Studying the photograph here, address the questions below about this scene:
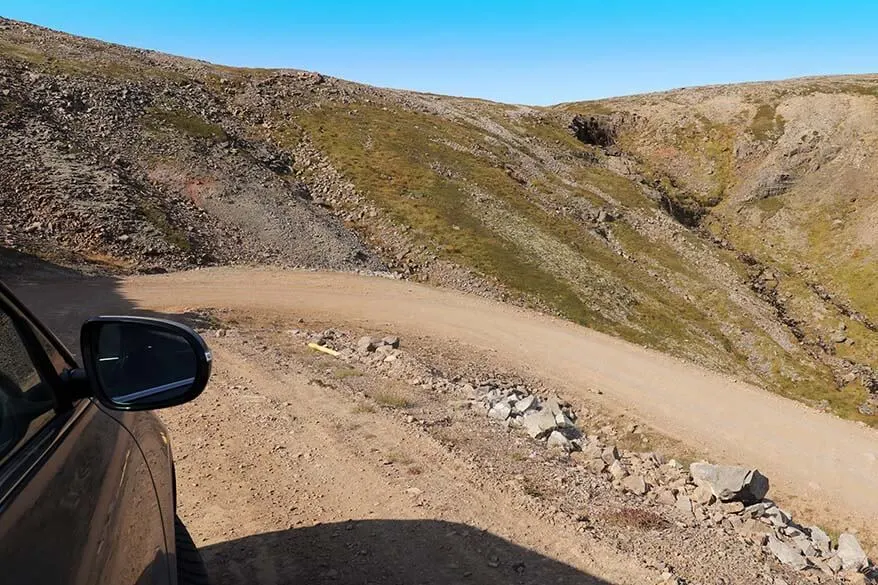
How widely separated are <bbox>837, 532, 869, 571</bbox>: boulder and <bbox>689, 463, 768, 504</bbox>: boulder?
4.79ft

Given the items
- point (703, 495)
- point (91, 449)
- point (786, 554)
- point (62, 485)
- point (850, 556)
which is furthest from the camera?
point (703, 495)

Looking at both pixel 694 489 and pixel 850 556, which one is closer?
pixel 850 556

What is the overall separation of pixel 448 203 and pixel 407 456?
39924mm

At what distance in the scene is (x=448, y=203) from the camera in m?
48.9

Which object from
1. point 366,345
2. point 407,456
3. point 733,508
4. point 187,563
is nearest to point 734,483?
point 733,508

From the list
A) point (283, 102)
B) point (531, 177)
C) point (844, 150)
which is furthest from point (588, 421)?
point (844, 150)

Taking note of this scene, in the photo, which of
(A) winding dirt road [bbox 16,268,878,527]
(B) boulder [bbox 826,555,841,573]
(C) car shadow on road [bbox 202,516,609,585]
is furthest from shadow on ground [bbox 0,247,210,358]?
(B) boulder [bbox 826,555,841,573]

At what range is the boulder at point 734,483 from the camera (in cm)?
1118

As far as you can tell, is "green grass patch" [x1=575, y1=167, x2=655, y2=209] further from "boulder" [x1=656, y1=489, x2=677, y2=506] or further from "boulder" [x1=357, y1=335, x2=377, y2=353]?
"boulder" [x1=656, y1=489, x2=677, y2=506]

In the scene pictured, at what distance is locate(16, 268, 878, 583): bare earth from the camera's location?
739 centimetres

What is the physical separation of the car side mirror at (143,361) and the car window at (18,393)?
0.26m

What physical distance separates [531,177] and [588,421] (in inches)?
1841

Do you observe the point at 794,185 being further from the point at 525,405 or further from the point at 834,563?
the point at 834,563

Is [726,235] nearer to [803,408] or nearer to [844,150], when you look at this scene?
[844,150]
